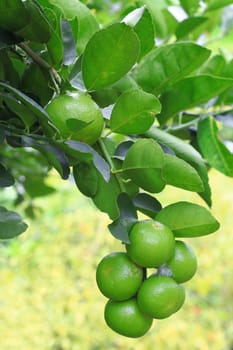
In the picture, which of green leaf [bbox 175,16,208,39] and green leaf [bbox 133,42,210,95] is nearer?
green leaf [bbox 133,42,210,95]

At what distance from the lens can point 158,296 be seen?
49cm

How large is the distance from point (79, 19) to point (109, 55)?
0.26 feet

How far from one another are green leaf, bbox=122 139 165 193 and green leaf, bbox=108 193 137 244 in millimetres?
21

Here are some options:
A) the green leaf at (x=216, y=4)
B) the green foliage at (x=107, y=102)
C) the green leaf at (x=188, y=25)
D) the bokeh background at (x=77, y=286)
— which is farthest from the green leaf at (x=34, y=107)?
the bokeh background at (x=77, y=286)

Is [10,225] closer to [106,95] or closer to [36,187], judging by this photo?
[106,95]

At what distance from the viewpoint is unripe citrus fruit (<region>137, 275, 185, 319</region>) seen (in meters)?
0.49

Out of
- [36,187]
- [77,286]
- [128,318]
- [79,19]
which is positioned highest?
[79,19]

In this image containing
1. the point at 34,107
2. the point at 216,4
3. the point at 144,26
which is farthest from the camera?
the point at 216,4

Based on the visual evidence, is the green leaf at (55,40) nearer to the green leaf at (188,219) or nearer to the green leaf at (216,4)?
the green leaf at (188,219)

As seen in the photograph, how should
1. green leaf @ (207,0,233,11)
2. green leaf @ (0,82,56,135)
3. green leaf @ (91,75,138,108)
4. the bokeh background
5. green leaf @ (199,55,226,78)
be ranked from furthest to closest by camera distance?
the bokeh background → green leaf @ (207,0,233,11) → green leaf @ (199,55,226,78) → green leaf @ (91,75,138,108) → green leaf @ (0,82,56,135)

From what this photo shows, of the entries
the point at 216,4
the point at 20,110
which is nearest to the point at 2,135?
the point at 20,110

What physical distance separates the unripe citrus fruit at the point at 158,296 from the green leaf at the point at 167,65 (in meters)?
0.21

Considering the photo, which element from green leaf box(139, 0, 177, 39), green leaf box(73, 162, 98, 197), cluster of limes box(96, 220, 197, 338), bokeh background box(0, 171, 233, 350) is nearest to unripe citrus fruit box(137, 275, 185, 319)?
cluster of limes box(96, 220, 197, 338)

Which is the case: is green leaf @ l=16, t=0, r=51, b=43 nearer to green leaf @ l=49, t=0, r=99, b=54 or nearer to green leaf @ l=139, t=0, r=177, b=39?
green leaf @ l=49, t=0, r=99, b=54
